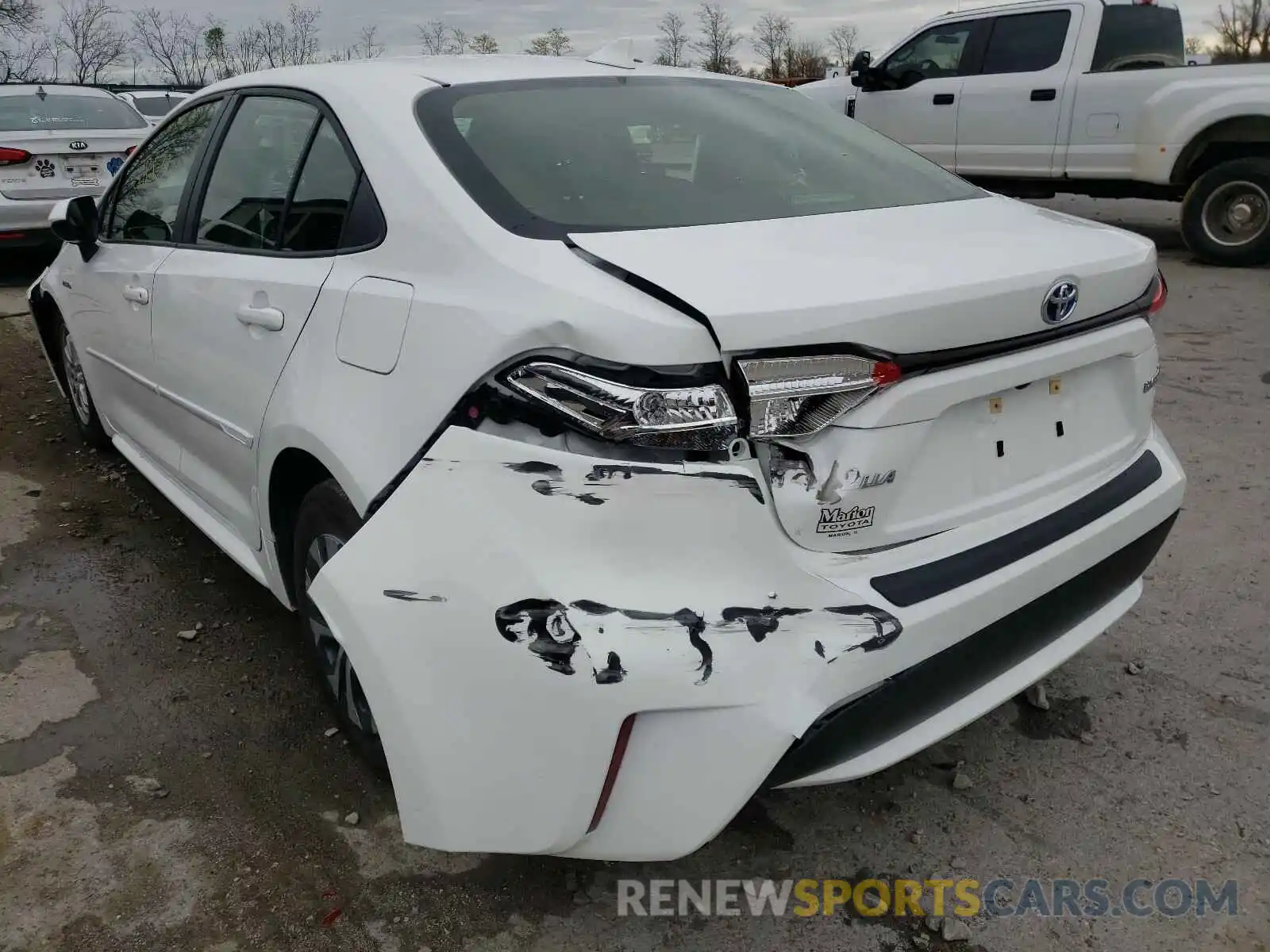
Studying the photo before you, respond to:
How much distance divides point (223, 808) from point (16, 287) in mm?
8213

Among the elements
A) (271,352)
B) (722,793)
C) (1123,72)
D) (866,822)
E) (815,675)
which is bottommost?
(866,822)

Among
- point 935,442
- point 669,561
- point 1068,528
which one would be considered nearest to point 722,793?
point 669,561

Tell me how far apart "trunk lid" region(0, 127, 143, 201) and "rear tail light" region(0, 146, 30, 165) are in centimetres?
3

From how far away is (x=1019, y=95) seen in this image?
852cm

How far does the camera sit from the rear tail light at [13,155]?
313 inches

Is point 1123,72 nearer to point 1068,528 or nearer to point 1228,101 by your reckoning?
point 1228,101

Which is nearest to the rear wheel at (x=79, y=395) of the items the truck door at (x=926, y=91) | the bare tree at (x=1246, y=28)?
the truck door at (x=926, y=91)

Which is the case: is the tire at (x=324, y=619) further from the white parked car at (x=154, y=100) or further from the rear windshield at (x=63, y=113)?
the white parked car at (x=154, y=100)

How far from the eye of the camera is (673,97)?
2629 mm

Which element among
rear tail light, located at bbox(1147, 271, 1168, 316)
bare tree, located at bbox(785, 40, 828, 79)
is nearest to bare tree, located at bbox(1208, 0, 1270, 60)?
bare tree, located at bbox(785, 40, 828, 79)

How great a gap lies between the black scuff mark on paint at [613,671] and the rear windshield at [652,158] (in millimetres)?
797

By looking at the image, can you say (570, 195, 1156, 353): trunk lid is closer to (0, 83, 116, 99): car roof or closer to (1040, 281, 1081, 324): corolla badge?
(1040, 281, 1081, 324): corolla badge

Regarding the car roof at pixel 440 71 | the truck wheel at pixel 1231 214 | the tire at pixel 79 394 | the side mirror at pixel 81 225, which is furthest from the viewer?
the truck wheel at pixel 1231 214

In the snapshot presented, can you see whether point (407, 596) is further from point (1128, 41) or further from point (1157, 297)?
point (1128, 41)
